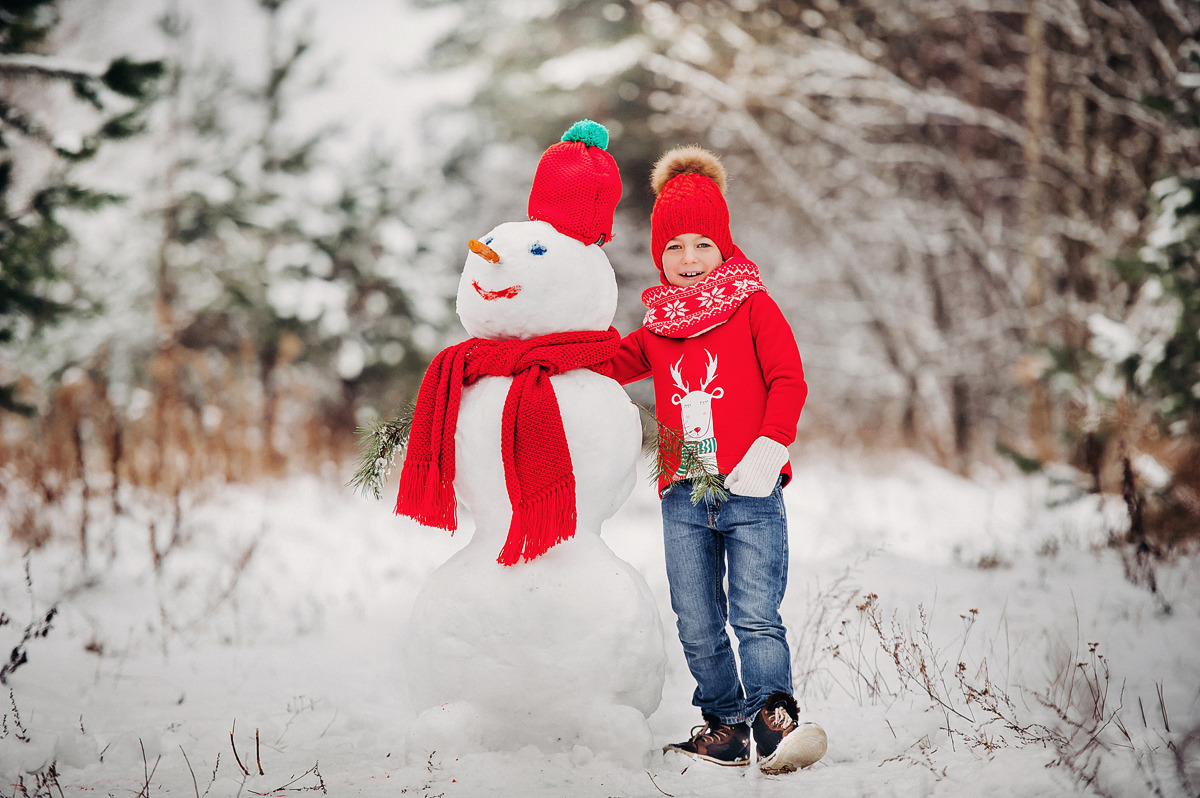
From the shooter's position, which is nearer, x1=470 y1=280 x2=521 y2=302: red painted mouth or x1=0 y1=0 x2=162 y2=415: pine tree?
x1=470 y1=280 x2=521 y2=302: red painted mouth

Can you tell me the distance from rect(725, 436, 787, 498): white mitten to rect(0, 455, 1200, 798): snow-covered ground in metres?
0.54

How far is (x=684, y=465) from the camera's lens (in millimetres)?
2393

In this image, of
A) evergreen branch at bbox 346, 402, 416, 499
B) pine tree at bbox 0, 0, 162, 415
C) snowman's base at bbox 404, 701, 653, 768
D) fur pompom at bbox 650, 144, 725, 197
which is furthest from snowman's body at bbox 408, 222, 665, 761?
pine tree at bbox 0, 0, 162, 415

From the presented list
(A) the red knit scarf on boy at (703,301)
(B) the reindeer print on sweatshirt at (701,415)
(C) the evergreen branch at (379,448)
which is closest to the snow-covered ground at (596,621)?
(B) the reindeer print on sweatshirt at (701,415)

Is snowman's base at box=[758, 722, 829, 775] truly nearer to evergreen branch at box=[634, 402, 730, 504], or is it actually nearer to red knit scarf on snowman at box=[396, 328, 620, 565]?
evergreen branch at box=[634, 402, 730, 504]

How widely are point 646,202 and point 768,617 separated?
9392 mm

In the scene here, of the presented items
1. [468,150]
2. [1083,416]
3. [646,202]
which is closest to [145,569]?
[1083,416]

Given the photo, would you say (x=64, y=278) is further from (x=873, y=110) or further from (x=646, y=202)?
(x=873, y=110)

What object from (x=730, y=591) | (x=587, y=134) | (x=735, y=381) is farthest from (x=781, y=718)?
(x=587, y=134)

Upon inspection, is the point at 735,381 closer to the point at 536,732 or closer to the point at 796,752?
the point at 796,752

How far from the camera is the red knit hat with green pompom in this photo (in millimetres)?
2430

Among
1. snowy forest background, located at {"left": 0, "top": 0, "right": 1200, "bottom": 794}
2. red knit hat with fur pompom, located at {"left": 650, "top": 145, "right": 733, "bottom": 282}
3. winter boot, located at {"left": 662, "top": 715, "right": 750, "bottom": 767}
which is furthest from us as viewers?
snowy forest background, located at {"left": 0, "top": 0, "right": 1200, "bottom": 794}

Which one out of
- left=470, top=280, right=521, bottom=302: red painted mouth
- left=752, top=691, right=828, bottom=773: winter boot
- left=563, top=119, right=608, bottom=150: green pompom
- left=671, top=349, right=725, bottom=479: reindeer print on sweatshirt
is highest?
left=563, top=119, right=608, bottom=150: green pompom

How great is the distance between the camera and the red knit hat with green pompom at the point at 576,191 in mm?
2430
